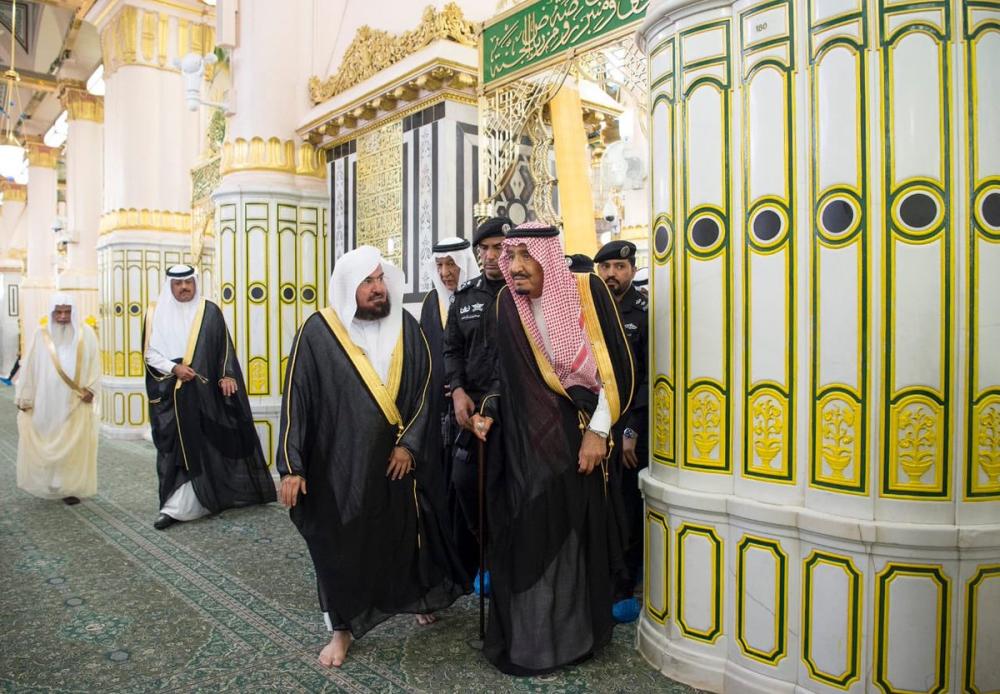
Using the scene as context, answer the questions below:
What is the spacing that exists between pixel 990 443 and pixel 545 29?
10.5 ft

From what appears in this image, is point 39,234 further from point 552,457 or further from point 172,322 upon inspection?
point 552,457

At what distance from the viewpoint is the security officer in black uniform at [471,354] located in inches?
117

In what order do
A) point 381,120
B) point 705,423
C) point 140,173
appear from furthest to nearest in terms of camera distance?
point 140,173, point 381,120, point 705,423

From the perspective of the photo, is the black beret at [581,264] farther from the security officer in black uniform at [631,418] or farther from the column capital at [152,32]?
the column capital at [152,32]

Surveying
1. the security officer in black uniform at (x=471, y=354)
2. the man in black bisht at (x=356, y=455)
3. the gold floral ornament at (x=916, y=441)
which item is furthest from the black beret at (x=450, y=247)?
the gold floral ornament at (x=916, y=441)

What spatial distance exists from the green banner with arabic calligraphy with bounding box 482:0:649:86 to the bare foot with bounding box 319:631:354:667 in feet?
10.0

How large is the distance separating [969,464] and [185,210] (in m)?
8.39

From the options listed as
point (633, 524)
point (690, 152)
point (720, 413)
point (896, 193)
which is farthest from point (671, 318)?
point (633, 524)

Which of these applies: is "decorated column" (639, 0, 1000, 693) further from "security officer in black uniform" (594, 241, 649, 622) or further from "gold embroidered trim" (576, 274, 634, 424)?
"security officer in black uniform" (594, 241, 649, 622)

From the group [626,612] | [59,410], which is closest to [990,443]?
[626,612]

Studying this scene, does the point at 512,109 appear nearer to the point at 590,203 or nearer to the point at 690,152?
the point at 590,203

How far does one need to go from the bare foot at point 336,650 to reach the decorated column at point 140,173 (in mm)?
6670

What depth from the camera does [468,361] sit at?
120 inches

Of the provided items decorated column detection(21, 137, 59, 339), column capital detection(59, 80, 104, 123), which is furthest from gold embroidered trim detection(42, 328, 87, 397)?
decorated column detection(21, 137, 59, 339)
